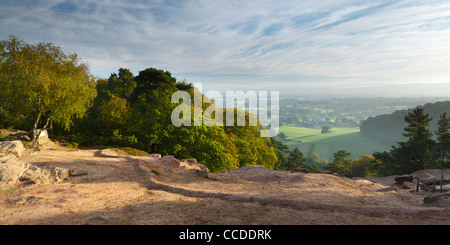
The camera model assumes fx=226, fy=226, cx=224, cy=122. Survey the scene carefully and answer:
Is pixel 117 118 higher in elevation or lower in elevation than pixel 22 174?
higher

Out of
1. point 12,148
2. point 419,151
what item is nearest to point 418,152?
point 419,151

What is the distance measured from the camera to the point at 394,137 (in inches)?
6821

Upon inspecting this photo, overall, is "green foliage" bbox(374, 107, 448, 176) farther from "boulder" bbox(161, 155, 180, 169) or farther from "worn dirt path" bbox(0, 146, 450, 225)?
"boulder" bbox(161, 155, 180, 169)

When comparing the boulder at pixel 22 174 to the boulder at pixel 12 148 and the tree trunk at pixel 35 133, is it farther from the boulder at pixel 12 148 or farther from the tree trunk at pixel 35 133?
the tree trunk at pixel 35 133

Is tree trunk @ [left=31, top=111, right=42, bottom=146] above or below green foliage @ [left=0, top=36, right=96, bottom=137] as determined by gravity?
below

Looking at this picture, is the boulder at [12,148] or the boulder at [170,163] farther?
the boulder at [170,163]

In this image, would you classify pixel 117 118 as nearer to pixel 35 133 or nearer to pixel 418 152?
pixel 35 133

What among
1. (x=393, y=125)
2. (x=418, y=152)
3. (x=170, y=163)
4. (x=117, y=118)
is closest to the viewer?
(x=170, y=163)

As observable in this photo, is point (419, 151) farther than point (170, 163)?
Yes

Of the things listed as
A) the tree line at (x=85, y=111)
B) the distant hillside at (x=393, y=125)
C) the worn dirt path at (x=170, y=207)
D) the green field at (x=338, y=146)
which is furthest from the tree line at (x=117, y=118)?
the distant hillside at (x=393, y=125)

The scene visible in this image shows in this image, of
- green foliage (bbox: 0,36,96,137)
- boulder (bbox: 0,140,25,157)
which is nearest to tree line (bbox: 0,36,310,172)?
green foliage (bbox: 0,36,96,137)

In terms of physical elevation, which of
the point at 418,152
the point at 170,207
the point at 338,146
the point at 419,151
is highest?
the point at 170,207
